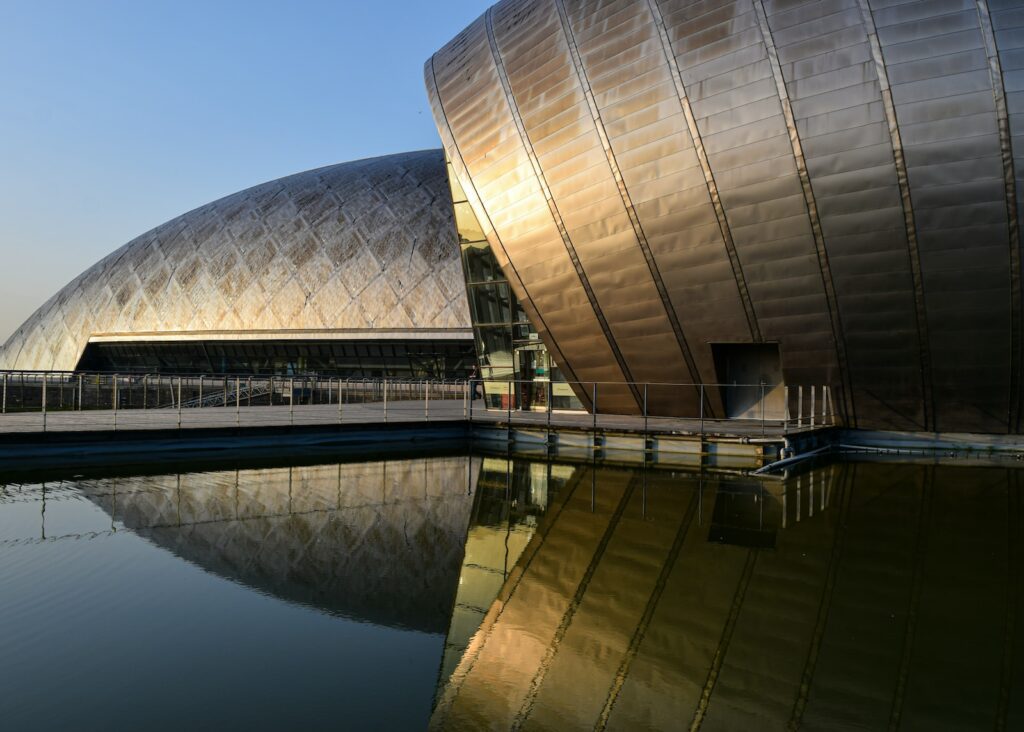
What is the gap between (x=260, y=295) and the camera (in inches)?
1512

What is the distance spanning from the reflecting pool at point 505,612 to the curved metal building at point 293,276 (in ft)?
83.9

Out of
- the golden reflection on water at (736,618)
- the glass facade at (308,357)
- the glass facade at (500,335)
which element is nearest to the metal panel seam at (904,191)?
the golden reflection on water at (736,618)

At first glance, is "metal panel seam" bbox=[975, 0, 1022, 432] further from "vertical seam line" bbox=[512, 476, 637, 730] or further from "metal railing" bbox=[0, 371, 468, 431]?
"metal railing" bbox=[0, 371, 468, 431]

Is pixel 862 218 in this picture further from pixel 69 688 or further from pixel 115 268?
pixel 115 268

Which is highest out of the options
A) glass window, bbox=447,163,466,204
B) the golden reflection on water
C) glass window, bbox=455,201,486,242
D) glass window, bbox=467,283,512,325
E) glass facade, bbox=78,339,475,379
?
glass window, bbox=447,163,466,204

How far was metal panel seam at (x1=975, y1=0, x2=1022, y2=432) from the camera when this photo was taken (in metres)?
14.5

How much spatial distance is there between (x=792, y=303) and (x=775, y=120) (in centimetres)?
396

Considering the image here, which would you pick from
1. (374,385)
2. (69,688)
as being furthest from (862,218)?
(374,385)

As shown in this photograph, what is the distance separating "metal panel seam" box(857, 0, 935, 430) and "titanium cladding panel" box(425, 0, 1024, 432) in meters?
0.04

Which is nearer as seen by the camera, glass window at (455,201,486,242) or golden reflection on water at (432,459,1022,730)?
golden reflection on water at (432,459,1022,730)

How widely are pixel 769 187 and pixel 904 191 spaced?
258 centimetres

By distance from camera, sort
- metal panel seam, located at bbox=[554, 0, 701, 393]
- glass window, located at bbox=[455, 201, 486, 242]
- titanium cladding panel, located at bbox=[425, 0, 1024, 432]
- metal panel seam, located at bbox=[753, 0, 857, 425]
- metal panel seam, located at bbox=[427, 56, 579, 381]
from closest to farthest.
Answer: titanium cladding panel, located at bbox=[425, 0, 1024, 432] → metal panel seam, located at bbox=[753, 0, 857, 425] → metal panel seam, located at bbox=[554, 0, 701, 393] → metal panel seam, located at bbox=[427, 56, 579, 381] → glass window, located at bbox=[455, 201, 486, 242]

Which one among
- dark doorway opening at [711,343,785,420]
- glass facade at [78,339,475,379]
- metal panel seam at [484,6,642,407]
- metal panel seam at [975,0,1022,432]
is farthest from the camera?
glass facade at [78,339,475,379]

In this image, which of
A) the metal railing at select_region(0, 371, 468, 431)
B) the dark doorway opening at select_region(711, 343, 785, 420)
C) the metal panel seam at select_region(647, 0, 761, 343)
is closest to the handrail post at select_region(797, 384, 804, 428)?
the dark doorway opening at select_region(711, 343, 785, 420)
